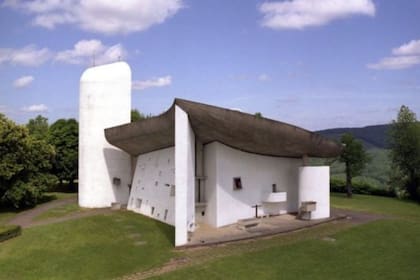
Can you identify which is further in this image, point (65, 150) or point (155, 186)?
point (65, 150)

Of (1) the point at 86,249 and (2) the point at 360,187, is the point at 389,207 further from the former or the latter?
(1) the point at 86,249

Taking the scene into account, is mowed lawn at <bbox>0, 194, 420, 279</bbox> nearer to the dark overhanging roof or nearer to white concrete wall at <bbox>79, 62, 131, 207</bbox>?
the dark overhanging roof

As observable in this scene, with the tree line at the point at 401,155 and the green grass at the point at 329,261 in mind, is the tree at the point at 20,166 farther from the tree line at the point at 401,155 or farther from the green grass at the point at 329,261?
the tree line at the point at 401,155

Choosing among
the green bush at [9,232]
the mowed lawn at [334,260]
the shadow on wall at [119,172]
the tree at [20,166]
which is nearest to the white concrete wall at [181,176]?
the mowed lawn at [334,260]

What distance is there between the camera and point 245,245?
16.9 meters

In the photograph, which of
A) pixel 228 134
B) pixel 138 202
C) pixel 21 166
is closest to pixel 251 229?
pixel 228 134

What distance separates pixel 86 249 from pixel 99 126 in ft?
37.0

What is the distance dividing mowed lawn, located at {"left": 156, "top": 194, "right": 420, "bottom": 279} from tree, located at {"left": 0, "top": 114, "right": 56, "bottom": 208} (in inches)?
615

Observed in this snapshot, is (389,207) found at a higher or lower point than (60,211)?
lower

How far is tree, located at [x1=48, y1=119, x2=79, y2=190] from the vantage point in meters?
35.5

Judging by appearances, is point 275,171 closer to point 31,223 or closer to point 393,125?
point 31,223

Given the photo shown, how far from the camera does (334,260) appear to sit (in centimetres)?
1495

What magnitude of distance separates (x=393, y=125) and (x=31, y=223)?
3019cm

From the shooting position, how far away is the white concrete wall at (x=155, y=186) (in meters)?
21.8
